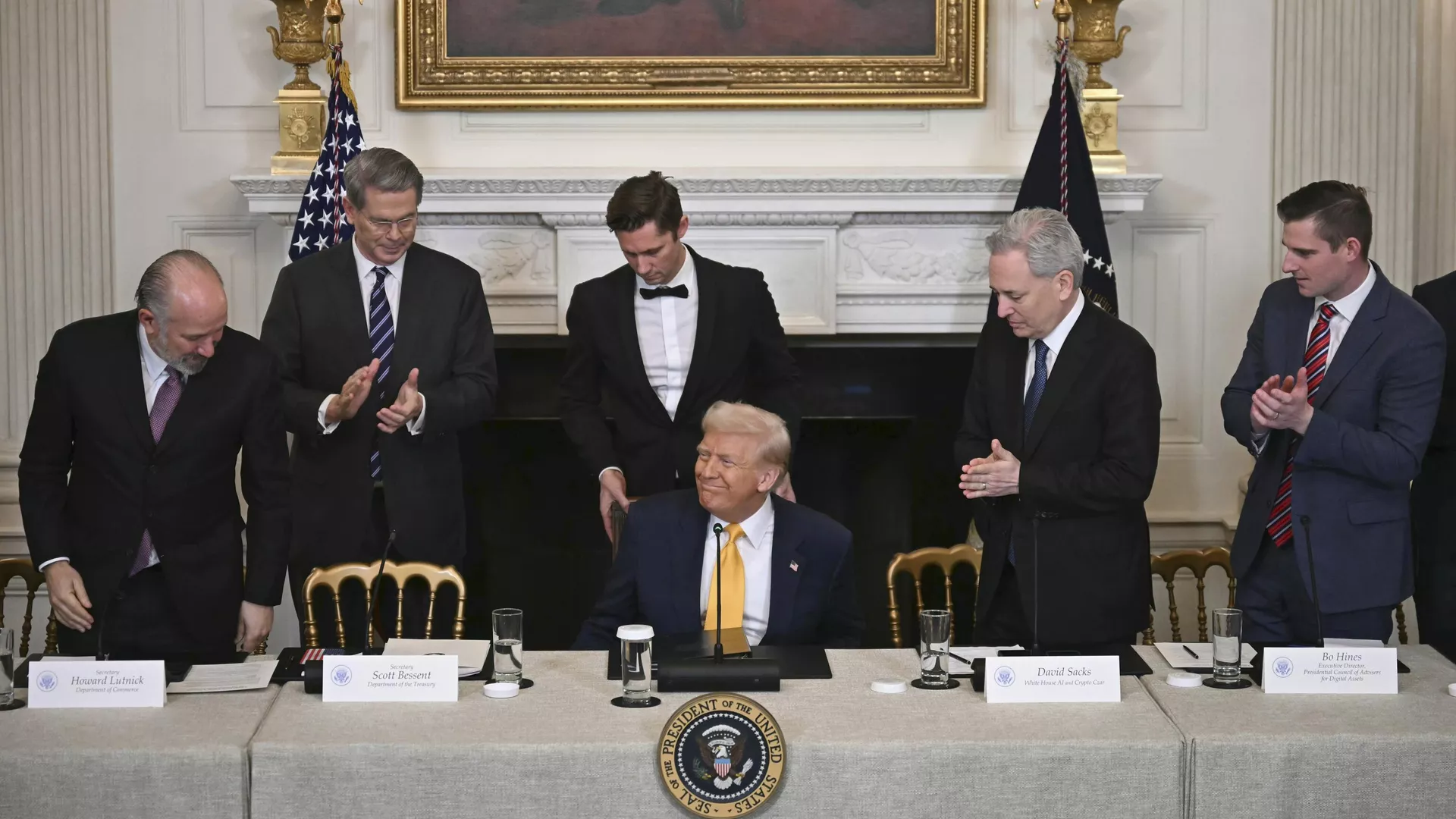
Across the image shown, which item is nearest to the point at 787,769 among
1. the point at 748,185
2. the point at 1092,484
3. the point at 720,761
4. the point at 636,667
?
the point at 720,761

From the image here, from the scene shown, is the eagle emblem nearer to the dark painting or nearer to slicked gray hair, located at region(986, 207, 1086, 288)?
slicked gray hair, located at region(986, 207, 1086, 288)

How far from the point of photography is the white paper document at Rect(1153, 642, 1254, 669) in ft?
10.1

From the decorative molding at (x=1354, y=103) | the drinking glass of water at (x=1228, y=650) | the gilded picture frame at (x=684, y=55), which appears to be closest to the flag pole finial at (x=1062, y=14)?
the gilded picture frame at (x=684, y=55)

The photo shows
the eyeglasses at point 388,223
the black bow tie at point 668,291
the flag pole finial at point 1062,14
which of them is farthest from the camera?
the flag pole finial at point 1062,14

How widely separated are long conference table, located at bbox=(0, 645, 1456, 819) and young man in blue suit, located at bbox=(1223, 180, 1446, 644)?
0.93m

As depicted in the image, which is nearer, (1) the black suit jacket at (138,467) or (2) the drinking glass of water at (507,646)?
(2) the drinking glass of water at (507,646)

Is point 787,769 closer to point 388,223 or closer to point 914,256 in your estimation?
point 388,223

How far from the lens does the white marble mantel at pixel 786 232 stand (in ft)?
17.3

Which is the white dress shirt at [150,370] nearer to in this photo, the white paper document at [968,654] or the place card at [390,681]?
the place card at [390,681]

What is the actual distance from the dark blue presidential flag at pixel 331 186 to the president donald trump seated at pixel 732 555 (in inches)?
83.4

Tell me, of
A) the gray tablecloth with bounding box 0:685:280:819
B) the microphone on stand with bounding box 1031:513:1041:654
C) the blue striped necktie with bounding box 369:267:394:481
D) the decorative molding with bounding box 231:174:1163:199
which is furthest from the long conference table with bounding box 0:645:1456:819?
the decorative molding with bounding box 231:174:1163:199

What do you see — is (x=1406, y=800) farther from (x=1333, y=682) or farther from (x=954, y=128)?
(x=954, y=128)

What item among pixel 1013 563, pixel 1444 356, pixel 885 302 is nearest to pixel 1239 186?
pixel 885 302

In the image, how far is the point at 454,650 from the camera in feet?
10.5
